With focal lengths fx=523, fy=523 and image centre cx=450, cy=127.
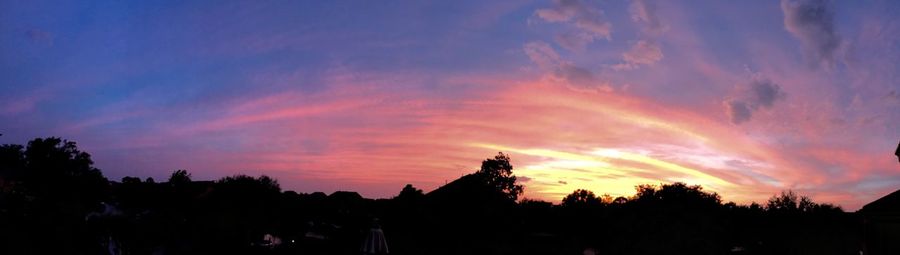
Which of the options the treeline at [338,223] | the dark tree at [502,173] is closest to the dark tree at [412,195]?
the treeline at [338,223]

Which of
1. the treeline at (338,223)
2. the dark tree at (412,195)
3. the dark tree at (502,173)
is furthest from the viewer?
the dark tree at (502,173)

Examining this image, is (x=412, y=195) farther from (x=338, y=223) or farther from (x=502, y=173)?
(x=502, y=173)

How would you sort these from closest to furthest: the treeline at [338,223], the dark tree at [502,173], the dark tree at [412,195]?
the treeline at [338,223]
the dark tree at [412,195]
the dark tree at [502,173]

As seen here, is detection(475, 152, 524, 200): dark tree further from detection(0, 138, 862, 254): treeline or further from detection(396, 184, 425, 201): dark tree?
detection(396, 184, 425, 201): dark tree

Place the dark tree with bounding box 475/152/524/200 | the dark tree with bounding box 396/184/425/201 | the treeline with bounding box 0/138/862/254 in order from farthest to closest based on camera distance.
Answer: the dark tree with bounding box 475/152/524/200 → the dark tree with bounding box 396/184/425/201 → the treeline with bounding box 0/138/862/254

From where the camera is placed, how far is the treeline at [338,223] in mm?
22328

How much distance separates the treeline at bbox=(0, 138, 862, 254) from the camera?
73.3 ft

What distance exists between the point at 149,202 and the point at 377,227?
23249 mm

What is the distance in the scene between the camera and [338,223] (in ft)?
111

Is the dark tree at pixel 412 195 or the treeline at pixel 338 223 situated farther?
the dark tree at pixel 412 195

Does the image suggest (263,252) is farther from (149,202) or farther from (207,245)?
(149,202)

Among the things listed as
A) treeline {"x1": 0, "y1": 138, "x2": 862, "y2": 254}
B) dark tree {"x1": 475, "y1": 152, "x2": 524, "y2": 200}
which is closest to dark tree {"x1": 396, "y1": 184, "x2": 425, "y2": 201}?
treeline {"x1": 0, "y1": 138, "x2": 862, "y2": 254}

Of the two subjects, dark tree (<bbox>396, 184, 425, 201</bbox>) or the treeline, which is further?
dark tree (<bbox>396, 184, 425, 201</bbox>)

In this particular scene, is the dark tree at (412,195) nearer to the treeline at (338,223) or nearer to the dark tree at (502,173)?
the treeline at (338,223)
